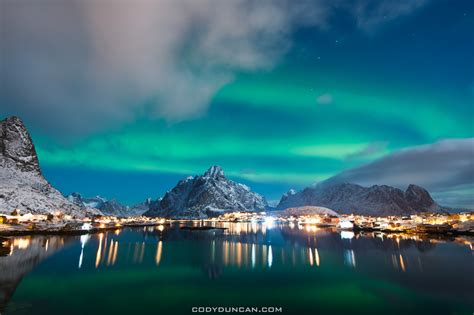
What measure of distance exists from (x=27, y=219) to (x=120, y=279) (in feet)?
473

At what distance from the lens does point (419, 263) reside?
47.8 m

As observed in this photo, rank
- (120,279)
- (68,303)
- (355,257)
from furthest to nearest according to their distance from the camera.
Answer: (355,257)
(120,279)
(68,303)

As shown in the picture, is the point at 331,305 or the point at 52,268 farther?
the point at 52,268

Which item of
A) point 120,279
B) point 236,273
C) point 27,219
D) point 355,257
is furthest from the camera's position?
point 27,219

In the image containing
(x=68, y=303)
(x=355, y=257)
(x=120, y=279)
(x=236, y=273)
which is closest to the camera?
(x=68, y=303)

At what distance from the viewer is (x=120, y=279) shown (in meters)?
35.8

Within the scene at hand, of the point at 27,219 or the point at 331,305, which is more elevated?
the point at 27,219

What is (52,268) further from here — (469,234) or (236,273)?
(469,234)

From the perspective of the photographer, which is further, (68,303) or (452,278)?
(452,278)

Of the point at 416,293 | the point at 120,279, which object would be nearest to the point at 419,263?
the point at 416,293

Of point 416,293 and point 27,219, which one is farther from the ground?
point 27,219

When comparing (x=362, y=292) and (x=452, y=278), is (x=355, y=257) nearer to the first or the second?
(x=452, y=278)

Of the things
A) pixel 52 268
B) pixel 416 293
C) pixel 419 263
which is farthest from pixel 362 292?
pixel 52 268

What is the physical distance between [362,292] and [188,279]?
21.7 m
